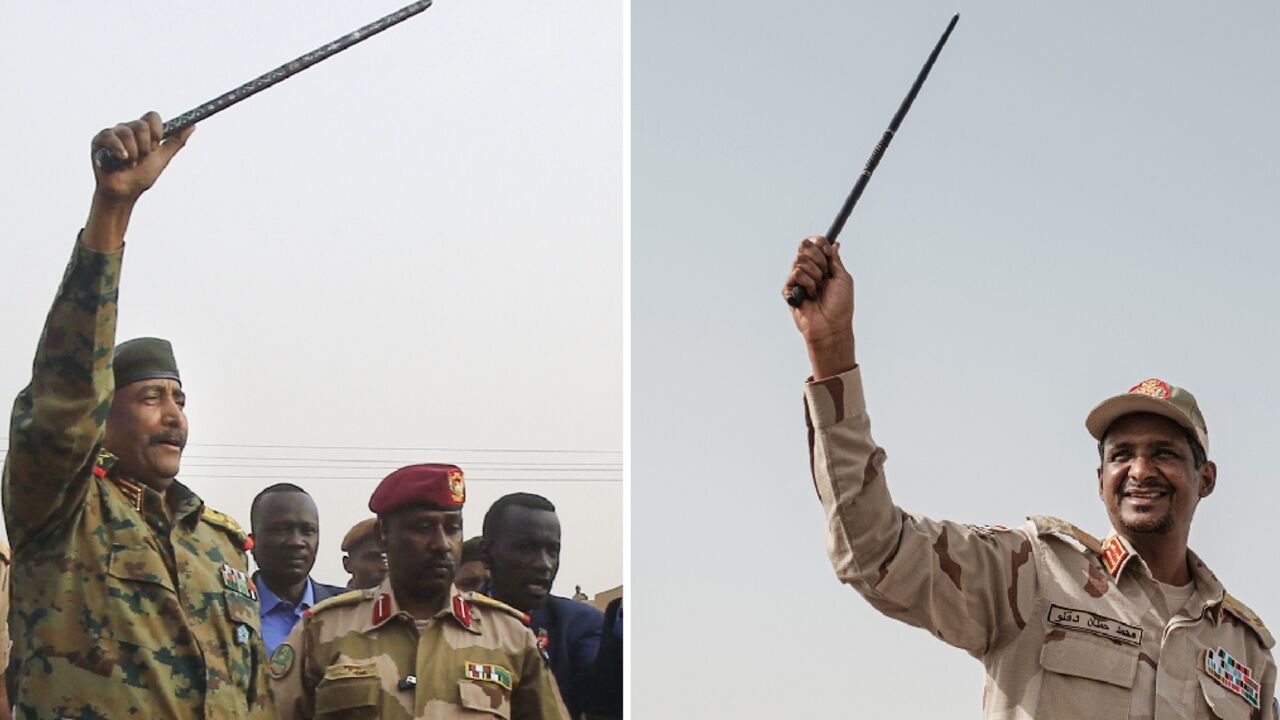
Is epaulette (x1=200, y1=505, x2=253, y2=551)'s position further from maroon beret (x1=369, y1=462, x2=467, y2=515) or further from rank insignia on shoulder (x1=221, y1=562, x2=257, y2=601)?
maroon beret (x1=369, y1=462, x2=467, y2=515)

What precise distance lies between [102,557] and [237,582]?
0.53 m

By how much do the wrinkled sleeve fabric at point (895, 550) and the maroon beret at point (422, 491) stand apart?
4265 mm

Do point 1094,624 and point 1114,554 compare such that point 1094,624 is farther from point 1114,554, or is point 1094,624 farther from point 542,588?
point 542,588

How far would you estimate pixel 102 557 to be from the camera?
538 centimetres

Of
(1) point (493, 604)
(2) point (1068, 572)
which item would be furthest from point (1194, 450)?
(1) point (493, 604)

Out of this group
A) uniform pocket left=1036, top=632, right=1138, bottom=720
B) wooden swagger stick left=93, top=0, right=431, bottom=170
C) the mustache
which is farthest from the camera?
wooden swagger stick left=93, top=0, right=431, bottom=170

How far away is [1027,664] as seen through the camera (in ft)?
10.3

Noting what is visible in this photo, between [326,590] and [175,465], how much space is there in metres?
1.07

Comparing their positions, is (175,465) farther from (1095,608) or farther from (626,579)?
(1095,608)

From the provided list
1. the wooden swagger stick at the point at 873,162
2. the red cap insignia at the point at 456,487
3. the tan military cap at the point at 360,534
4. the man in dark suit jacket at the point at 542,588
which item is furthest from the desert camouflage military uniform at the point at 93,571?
the wooden swagger stick at the point at 873,162

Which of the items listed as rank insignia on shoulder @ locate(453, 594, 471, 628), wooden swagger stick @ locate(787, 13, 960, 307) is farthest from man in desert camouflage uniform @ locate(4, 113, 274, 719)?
wooden swagger stick @ locate(787, 13, 960, 307)

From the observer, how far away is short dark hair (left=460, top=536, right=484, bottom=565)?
288 inches

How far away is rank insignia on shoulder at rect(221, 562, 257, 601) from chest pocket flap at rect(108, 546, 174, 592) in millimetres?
283

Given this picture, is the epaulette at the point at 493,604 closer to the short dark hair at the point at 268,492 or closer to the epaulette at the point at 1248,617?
the short dark hair at the point at 268,492
